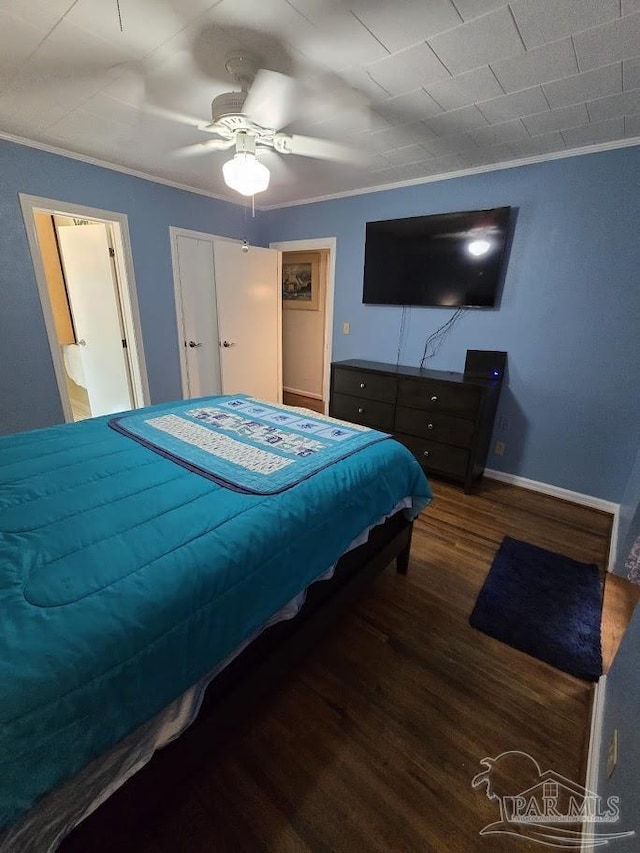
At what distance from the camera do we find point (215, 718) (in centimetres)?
101

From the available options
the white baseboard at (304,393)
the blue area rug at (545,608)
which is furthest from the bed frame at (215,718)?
the white baseboard at (304,393)

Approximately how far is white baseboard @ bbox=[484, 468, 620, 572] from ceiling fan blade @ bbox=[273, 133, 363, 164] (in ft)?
8.93

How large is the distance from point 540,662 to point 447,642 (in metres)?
0.38

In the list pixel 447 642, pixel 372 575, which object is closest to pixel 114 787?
pixel 372 575

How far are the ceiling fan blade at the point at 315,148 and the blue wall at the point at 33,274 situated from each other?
58.1 inches

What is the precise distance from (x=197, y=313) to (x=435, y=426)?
2626 millimetres

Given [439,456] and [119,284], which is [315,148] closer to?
[119,284]

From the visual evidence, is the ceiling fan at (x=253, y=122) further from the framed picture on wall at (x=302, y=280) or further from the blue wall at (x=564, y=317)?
the framed picture on wall at (x=302, y=280)

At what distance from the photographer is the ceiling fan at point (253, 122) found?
1.57 meters

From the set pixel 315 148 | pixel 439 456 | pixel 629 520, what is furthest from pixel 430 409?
pixel 315 148

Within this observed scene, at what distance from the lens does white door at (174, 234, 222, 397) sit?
3.48 meters

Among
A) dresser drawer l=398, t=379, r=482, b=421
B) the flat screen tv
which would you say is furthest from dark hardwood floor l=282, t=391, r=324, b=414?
dresser drawer l=398, t=379, r=482, b=421

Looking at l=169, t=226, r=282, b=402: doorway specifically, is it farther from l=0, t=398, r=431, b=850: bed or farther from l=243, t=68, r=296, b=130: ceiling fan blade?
l=0, t=398, r=431, b=850: bed

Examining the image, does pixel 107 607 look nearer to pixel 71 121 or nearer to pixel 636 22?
pixel 636 22
